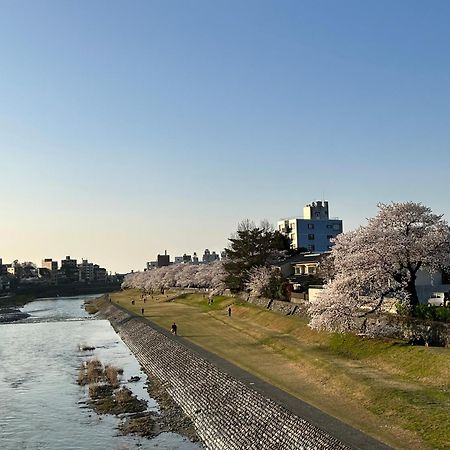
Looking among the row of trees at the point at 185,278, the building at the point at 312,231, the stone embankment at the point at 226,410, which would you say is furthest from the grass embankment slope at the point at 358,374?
the building at the point at 312,231

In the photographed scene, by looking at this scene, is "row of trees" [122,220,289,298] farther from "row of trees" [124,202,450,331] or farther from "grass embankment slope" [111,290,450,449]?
"row of trees" [124,202,450,331]

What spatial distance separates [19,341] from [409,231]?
54.8 meters

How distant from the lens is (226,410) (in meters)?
31.6

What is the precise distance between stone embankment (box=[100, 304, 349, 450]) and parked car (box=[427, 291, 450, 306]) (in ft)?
61.1

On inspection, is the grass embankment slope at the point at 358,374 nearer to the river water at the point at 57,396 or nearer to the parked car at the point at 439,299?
the river water at the point at 57,396

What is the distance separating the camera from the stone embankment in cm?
2519

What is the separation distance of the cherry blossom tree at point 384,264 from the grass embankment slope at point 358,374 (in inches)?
116

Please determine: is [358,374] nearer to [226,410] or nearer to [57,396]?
[226,410]

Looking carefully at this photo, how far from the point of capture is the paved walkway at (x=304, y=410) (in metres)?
22.7

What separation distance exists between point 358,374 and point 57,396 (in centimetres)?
2173

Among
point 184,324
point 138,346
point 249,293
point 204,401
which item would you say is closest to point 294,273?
point 249,293

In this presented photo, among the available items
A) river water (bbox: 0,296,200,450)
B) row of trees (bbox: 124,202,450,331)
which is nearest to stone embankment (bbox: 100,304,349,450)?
river water (bbox: 0,296,200,450)

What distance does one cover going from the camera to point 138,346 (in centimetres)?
6334

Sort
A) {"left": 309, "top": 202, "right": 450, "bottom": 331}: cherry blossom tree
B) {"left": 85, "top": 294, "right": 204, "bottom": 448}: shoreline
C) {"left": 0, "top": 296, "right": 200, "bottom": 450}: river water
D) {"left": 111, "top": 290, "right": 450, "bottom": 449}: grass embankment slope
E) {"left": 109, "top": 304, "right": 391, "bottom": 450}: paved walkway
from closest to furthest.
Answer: {"left": 109, "top": 304, "right": 391, "bottom": 450}: paved walkway, {"left": 111, "top": 290, "right": 450, "bottom": 449}: grass embankment slope, {"left": 0, "top": 296, "right": 200, "bottom": 450}: river water, {"left": 85, "top": 294, "right": 204, "bottom": 448}: shoreline, {"left": 309, "top": 202, "right": 450, "bottom": 331}: cherry blossom tree
